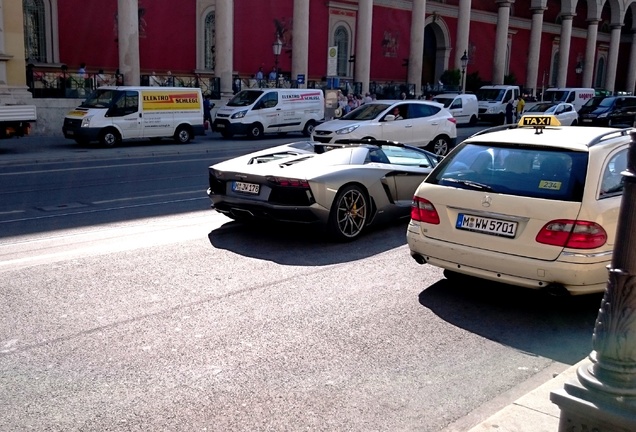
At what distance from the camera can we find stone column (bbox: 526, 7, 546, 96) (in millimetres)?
49750

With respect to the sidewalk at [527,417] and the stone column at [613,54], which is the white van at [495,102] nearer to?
the stone column at [613,54]

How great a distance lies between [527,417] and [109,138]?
1999 cm

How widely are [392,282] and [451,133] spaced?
47.1ft

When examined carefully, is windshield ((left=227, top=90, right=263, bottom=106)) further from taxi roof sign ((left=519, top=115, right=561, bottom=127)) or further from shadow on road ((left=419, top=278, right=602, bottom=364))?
shadow on road ((left=419, top=278, right=602, bottom=364))

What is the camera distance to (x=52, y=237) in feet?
28.8

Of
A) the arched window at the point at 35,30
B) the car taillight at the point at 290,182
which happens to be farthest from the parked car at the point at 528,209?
the arched window at the point at 35,30

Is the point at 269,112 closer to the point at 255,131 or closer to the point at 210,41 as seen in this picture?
the point at 255,131

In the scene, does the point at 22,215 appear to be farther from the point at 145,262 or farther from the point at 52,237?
the point at 145,262

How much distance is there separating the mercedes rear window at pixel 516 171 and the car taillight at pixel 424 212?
0.76ft

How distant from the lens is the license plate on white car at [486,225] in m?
6.12

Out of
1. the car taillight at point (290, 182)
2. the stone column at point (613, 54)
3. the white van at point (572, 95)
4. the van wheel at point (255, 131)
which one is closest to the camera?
the car taillight at point (290, 182)

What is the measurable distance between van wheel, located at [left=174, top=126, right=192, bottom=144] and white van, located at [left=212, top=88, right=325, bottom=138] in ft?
8.32

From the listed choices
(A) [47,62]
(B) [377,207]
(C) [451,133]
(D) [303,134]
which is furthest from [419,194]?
(A) [47,62]

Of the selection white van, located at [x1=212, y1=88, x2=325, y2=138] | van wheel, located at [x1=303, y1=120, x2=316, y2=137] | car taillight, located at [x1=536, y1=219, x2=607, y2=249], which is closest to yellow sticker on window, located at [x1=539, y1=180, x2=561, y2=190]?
car taillight, located at [x1=536, y1=219, x2=607, y2=249]
